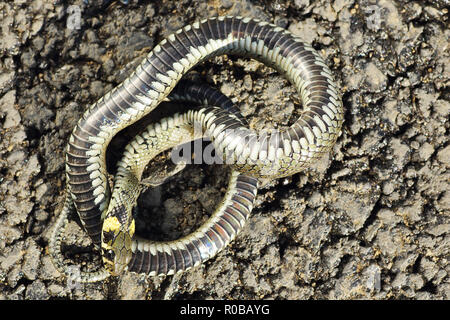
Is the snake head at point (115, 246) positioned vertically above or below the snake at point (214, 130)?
below

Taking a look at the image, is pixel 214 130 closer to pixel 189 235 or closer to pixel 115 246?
pixel 189 235

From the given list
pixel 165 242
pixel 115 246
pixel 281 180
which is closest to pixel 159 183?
pixel 165 242

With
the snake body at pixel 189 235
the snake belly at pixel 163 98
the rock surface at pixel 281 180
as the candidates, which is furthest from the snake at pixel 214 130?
the rock surface at pixel 281 180

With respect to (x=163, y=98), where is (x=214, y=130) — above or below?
below

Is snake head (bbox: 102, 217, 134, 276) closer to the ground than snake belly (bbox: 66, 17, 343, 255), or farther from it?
closer to the ground

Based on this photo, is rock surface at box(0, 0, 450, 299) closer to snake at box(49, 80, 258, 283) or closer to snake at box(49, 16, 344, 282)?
snake at box(49, 80, 258, 283)

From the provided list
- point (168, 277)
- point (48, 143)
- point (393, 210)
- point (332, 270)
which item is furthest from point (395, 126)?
point (48, 143)

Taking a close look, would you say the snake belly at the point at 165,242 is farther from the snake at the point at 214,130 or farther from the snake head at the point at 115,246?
the snake at the point at 214,130

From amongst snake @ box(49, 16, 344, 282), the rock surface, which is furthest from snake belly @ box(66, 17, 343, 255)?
the rock surface
